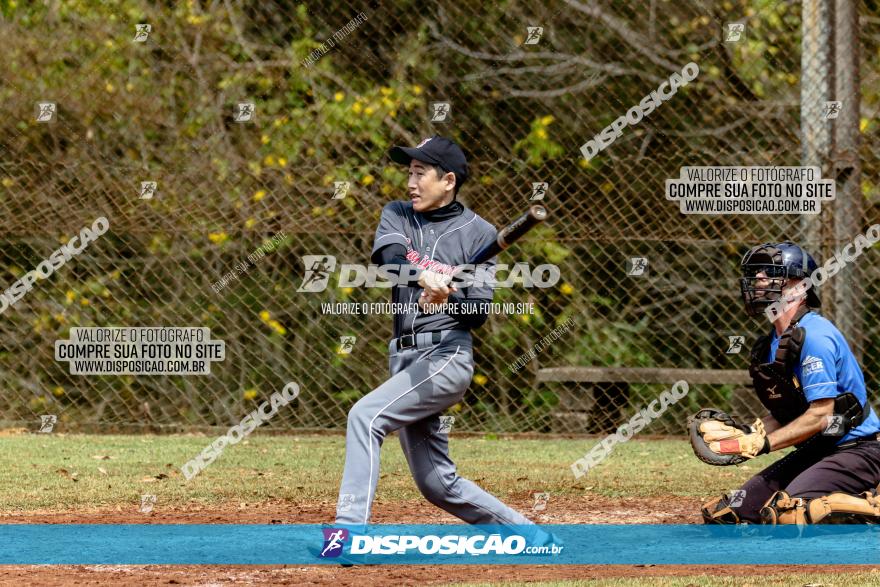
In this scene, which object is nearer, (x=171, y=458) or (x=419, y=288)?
(x=419, y=288)

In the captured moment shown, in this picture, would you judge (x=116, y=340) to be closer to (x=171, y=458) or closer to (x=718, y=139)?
(x=171, y=458)

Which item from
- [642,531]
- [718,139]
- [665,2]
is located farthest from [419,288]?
[665,2]

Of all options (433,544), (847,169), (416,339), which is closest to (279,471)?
(433,544)

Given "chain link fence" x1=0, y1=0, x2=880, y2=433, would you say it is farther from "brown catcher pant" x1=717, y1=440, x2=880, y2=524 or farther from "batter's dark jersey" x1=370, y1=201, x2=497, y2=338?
"batter's dark jersey" x1=370, y1=201, x2=497, y2=338

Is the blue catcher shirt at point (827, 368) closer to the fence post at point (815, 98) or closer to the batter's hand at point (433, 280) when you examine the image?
the batter's hand at point (433, 280)

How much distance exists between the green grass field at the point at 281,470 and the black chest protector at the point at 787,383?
1.41 meters

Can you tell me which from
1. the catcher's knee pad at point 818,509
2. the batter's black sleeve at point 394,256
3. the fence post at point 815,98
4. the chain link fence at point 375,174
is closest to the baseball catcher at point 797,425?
the catcher's knee pad at point 818,509

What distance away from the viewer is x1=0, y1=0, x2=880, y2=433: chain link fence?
10.0m

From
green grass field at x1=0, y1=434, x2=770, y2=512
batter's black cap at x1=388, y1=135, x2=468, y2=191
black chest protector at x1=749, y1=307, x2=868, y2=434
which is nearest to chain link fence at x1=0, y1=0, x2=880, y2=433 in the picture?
green grass field at x1=0, y1=434, x2=770, y2=512

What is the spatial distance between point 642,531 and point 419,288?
1850 millimetres

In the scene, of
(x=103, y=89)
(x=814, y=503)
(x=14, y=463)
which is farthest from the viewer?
(x=103, y=89)

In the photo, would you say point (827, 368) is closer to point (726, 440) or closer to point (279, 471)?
point (726, 440)

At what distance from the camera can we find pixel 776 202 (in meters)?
9.80

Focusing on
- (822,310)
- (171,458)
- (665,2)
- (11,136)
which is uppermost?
(665,2)
